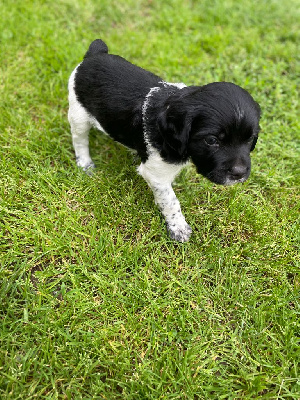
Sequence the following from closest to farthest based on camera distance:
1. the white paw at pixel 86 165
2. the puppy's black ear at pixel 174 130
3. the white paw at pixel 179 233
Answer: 1. the puppy's black ear at pixel 174 130
2. the white paw at pixel 179 233
3. the white paw at pixel 86 165

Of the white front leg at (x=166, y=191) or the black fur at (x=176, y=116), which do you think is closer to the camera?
the black fur at (x=176, y=116)

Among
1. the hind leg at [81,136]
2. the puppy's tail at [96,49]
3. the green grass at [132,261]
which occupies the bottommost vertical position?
the green grass at [132,261]

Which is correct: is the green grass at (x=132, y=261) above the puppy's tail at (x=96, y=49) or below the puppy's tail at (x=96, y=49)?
below

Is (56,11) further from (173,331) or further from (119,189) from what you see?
(173,331)

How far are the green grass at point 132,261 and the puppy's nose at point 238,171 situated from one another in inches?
36.8

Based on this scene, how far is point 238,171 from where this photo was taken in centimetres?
274

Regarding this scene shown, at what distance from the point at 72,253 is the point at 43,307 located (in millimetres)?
571

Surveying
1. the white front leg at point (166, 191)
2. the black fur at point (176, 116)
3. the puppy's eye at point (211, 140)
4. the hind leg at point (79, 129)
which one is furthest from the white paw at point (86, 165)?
the puppy's eye at point (211, 140)

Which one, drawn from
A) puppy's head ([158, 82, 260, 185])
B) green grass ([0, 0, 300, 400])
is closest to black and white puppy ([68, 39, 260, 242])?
puppy's head ([158, 82, 260, 185])

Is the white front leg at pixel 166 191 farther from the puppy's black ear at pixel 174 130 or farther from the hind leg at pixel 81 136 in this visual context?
the hind leg at pixel 81 136

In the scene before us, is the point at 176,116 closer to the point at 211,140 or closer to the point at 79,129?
the point at 211,140

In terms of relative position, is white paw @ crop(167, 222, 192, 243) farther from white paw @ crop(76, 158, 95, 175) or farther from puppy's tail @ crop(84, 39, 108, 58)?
puppy's tail @ crop(84, 39, 108, 58)

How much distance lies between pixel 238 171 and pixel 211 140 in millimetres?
333

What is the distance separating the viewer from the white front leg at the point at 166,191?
3.15m
